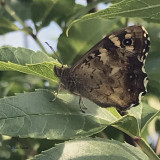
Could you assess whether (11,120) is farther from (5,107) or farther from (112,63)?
(112,63)

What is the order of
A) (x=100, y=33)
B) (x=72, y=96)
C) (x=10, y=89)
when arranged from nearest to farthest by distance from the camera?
(x=72, y=96), (x=100, y=33), (x=10, y=89)

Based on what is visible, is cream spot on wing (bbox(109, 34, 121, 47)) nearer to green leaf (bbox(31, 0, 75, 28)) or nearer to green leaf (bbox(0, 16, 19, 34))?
green leaf (bbox(31, 0, 75, 28))

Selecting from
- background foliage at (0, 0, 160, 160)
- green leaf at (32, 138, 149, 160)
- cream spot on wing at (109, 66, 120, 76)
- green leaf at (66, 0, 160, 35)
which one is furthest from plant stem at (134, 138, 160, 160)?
green leaf at (66, 0, 160, 35)

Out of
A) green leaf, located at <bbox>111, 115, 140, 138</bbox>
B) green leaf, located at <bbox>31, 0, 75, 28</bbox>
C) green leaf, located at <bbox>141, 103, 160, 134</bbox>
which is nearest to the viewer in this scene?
green leaf, located at <bbox>111, 115, 140, 138</bbox>

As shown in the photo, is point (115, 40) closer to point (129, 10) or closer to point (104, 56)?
point (104, 56)

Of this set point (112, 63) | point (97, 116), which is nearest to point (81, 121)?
point (97, 116)
